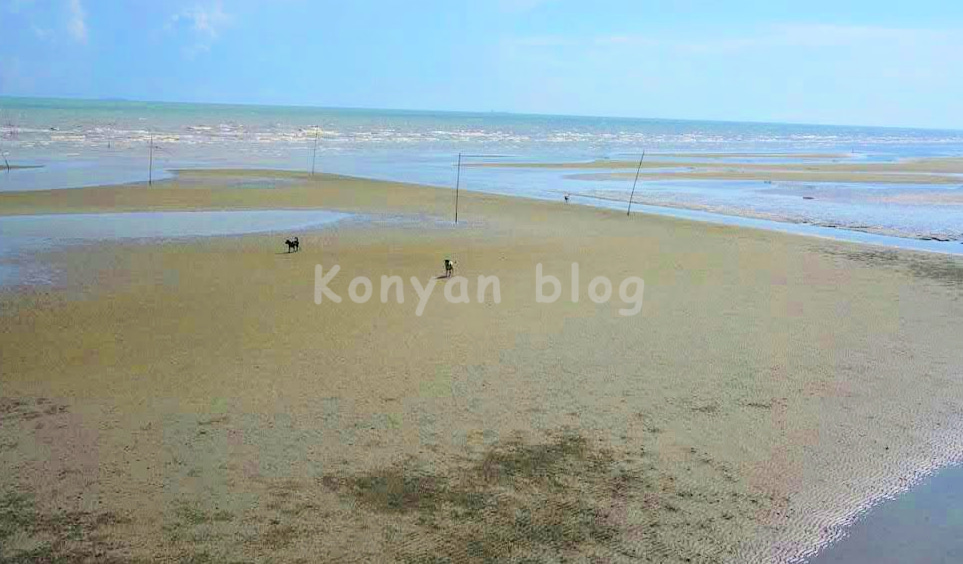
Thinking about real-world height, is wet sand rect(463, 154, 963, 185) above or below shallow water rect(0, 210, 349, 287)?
above

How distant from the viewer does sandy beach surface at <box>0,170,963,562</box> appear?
6.37m

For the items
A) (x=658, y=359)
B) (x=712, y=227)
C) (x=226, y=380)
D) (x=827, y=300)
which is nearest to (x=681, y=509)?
(x=658, y=359)

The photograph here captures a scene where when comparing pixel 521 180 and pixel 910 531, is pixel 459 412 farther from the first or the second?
pixel 521 180

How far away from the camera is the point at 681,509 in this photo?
6.80 meters

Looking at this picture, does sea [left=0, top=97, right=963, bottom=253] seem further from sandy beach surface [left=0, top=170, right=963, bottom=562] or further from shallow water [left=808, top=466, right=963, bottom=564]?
shallow water [left=808, top=466, right=963, bottom=564]

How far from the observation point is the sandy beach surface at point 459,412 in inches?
251

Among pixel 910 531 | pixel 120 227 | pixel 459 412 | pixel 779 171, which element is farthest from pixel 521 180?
pixel 910 531

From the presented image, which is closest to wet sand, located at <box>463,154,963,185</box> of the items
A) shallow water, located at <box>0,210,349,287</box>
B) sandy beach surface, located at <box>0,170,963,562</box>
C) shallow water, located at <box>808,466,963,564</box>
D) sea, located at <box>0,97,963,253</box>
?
sea, located at <box>0,97,963,253</box>

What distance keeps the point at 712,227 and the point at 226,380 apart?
1789cm

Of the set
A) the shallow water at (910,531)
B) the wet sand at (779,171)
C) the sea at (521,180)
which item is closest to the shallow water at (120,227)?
the sea at (521,180)

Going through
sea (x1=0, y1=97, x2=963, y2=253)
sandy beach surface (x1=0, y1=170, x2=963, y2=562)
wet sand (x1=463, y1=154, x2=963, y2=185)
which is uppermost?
wet sand (x1=463, y1=154, x2=963, y2=185)

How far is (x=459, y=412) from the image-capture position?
879cm

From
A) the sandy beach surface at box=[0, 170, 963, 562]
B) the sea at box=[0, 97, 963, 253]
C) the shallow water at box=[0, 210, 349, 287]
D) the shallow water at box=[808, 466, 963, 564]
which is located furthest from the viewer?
the sea at box=[0, 97, 963, 253]

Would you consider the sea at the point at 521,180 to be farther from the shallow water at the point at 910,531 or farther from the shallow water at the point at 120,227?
the shallow water at the point at 910,531
